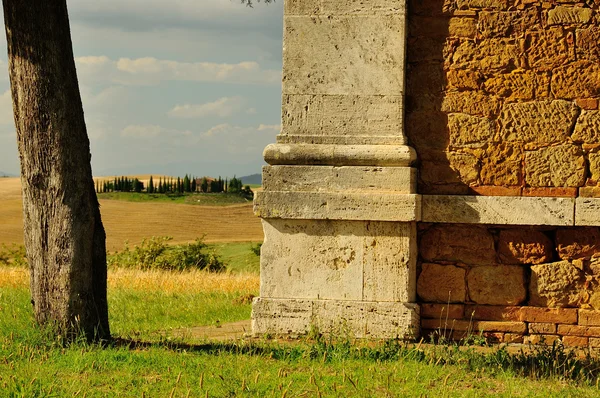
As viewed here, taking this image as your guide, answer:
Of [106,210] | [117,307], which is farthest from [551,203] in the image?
[106,210]

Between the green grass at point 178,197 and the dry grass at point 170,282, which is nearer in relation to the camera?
the dry grass at point 170,282

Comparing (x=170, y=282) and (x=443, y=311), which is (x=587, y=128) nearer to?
(x=443, y=311)

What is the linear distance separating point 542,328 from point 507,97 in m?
1.88

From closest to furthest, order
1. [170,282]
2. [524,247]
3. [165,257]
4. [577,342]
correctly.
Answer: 1. [577,342]
2. [524,247]
3. [170,282]
4. [165,257]

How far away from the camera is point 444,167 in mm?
6367

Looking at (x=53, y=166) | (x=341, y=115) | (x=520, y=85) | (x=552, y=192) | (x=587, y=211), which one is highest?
(x=520, y=85)

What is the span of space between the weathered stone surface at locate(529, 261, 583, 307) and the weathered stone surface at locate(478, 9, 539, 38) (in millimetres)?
1917

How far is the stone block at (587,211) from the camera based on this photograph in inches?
242

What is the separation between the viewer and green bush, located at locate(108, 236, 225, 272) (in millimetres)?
15377

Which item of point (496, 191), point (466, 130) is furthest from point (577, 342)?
point (466, 130)

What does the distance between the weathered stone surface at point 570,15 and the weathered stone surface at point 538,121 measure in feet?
2.14

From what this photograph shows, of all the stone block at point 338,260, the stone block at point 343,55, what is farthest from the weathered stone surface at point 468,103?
the stone block at point 338,260

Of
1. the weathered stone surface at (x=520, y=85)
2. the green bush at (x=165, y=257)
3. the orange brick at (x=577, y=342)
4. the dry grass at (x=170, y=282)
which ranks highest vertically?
the weathered stone surface at (x=520, y=85)

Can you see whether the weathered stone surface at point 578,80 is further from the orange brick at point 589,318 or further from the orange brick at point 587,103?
the orange brick at point 589,318
